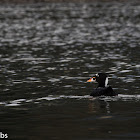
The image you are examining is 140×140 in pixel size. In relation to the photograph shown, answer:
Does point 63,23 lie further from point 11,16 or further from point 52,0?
point 52,0

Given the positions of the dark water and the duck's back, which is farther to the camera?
the duck's back

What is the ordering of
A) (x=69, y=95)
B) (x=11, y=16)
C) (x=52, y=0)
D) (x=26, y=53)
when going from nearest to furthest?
(x=69, y=95), (x=26, y=53), (x=11, y=16), (x=52, y=0)

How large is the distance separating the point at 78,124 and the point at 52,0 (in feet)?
335

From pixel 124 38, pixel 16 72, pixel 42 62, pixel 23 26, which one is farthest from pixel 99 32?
pixel 16 72

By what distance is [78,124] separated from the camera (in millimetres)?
14742

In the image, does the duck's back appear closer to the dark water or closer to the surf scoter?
the surf scoter

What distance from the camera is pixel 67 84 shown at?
23000mm

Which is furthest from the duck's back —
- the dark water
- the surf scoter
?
the dark water

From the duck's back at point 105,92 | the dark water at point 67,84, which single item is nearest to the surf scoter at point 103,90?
the duck's back at point 105,92

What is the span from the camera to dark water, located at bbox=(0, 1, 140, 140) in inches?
563

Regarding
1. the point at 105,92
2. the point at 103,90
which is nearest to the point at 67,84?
the point at 103,90

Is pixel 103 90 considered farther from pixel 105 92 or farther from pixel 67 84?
pixel 67 84

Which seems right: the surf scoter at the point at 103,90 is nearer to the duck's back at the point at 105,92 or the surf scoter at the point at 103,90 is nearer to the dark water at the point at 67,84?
the duck's back at the point at 105,92

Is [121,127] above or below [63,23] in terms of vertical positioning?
below
